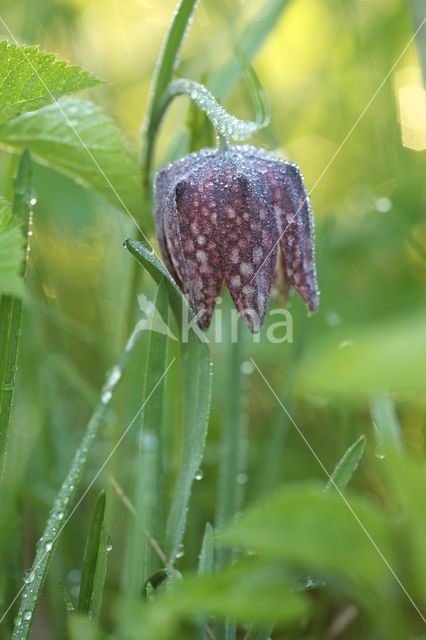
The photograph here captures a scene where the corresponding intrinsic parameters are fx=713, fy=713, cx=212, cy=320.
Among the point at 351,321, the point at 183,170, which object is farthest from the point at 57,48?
the point at 183,170

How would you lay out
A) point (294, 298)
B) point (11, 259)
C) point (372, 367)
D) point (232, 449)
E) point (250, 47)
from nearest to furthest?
point (372, 367) < point (11, 259) < point (232, 449) < point (250, 47) < point (294, 298)

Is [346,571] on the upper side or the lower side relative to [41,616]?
upper

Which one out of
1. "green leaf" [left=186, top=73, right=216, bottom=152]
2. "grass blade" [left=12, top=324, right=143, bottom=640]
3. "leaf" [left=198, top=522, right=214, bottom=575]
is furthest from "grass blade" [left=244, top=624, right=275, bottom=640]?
"green leaf" [left=186, top=73, right=216, bottom=152]

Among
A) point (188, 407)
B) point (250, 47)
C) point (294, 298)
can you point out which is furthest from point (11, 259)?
point (294, 298)

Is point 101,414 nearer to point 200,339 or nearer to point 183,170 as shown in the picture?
point 200,339

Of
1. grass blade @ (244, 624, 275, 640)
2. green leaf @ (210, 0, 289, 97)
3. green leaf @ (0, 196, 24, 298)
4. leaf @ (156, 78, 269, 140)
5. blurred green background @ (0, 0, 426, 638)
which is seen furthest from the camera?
green leaf @ (210, 0, 289, 97)

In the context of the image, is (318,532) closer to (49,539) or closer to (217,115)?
(49,539)

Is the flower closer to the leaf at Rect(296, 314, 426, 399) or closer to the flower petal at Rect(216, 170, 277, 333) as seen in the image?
the flower petal at Rect(216, 170, 277, 333)
